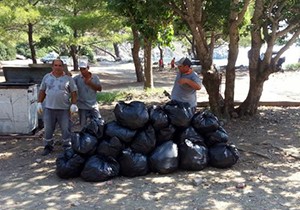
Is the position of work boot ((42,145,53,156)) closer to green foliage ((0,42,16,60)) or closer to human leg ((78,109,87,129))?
human leg ((78,109,87,129))

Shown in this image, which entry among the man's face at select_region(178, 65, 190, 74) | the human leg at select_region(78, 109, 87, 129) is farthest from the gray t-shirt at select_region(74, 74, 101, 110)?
the man's face at select_region(178, 65, 190, 74)

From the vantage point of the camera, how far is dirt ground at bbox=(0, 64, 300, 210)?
432cm

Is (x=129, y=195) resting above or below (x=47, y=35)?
below

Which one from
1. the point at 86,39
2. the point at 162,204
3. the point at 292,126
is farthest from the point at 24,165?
the point at 86,39

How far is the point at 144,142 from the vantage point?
5.21 metres

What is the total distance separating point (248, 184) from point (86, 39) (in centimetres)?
2167

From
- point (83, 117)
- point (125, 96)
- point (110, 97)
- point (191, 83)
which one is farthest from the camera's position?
point (125, 96)

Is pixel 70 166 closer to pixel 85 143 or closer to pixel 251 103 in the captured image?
pixel 85 143

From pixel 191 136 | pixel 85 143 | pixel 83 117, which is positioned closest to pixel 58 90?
pixel 83 117

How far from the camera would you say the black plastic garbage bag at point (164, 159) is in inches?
202

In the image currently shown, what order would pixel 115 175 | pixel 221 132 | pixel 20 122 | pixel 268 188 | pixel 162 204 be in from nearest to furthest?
pixel 162 204, pixel 268 188, pixel 115 175, pixel 221 132, pixel 20 122

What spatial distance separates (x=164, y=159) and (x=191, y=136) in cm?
53

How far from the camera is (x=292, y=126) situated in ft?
26.7

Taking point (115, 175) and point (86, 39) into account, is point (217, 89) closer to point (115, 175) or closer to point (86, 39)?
point (115, 175)
